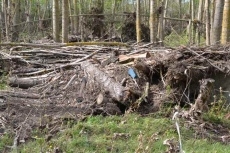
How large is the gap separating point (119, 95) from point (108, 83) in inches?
23.2

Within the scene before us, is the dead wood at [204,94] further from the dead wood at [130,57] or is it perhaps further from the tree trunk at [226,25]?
the tree trunk at [226,25]

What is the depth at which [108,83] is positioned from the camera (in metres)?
6.87

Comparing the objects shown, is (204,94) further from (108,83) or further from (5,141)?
(5,141)

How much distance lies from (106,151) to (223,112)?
2.60 m

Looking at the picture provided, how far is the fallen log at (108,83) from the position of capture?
634 centimetres

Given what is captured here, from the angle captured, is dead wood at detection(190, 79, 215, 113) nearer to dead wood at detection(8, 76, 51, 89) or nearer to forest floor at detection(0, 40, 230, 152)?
forest floor at detection(0, 40, 230, 152)

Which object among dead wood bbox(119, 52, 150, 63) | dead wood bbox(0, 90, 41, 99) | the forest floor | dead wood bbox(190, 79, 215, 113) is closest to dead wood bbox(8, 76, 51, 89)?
the forest floor

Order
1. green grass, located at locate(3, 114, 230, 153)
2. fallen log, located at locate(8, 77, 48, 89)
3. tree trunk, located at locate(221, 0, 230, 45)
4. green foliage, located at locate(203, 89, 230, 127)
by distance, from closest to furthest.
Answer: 1. green grass, located at locate(3, 114, 230, 153)
2. green foliage, located at locate(203, 89, 230, 127)
3. fallen log, located at locate(8, 77, 48, 89)
4. tree trunk, located at locate(221, 0, 230, 45)

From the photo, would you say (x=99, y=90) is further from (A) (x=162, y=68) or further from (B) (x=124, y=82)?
(A) (x=162, y=68)

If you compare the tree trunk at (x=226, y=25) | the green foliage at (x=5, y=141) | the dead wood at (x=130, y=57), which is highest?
the tree trunk at (x=226, y=25)

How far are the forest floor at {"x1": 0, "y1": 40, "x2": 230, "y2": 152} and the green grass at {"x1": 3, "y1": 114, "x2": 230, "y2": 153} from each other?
0.02 meters

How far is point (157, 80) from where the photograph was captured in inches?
285

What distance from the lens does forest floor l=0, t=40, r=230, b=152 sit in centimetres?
552

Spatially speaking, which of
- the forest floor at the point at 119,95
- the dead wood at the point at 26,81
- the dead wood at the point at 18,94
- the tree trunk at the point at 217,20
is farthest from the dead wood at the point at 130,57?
the tree trunk at the point at 217,20
